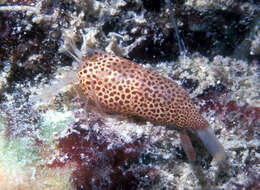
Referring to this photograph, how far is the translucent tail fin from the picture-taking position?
2.89 m

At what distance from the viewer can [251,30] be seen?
155 inches

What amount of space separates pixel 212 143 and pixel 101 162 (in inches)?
63.5

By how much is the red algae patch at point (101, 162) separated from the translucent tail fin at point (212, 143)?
0.89 meters

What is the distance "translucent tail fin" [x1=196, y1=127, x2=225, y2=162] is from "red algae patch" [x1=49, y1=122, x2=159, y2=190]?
0.89 m

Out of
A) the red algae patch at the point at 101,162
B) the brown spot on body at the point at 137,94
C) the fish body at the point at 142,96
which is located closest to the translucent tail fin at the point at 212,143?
the fish body at the point at 142,96

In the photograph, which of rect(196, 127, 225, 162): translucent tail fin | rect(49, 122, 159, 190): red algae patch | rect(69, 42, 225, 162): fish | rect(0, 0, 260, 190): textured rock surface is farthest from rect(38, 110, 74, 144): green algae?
rect(196, 127, 225, 162): translucent tail fin

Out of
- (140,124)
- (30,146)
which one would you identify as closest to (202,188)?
(140,124)

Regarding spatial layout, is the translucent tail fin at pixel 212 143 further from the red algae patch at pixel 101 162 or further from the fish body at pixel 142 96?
the red algae patch at pixel 101 162

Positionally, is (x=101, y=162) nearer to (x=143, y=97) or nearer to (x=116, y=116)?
(x=116, y=116)

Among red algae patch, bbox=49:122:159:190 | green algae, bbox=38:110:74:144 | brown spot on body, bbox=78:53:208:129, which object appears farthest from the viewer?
brown spot on body, bbox=78:53:208:129

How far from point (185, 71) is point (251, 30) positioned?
5.36 ft

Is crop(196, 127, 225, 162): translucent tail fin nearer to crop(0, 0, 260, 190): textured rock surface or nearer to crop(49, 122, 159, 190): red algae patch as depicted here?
crop(0, 0, 260, 190): textured rock surface

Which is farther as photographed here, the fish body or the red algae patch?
the fish body

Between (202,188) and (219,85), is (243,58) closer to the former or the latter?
(219,85)
